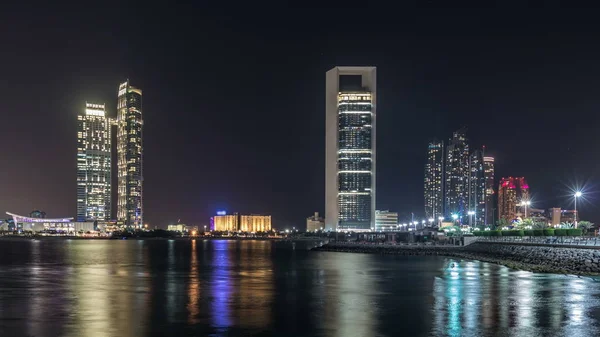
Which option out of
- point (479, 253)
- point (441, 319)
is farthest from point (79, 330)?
point (479, 253)

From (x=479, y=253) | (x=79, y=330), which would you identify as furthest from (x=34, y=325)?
(x=479, y=253)

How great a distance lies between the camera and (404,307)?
3884cm

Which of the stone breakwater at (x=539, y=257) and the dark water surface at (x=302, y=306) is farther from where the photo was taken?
the stone breakwater at (x=539, y=257)

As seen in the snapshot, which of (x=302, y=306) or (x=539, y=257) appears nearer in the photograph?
(x=302, y=306)

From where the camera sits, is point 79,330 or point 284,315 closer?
point 79,330

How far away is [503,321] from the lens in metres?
32.7

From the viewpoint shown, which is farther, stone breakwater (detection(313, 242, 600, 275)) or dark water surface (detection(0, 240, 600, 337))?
stone breakwater (detection(313, 242, 600, 275))

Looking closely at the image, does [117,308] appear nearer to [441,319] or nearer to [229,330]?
[229,330]

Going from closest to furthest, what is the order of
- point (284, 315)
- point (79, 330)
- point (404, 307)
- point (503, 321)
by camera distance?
point (79, 330), point (503, 321), point (284, 315), point (404, 307)

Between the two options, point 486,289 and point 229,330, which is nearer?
point 229,330

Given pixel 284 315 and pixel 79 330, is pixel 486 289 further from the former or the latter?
pixel 79 330

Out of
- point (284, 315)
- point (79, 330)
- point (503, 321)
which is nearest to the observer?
point (79, 330)

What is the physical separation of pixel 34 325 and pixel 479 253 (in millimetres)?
83065

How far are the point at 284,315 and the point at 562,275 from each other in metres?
33.0
